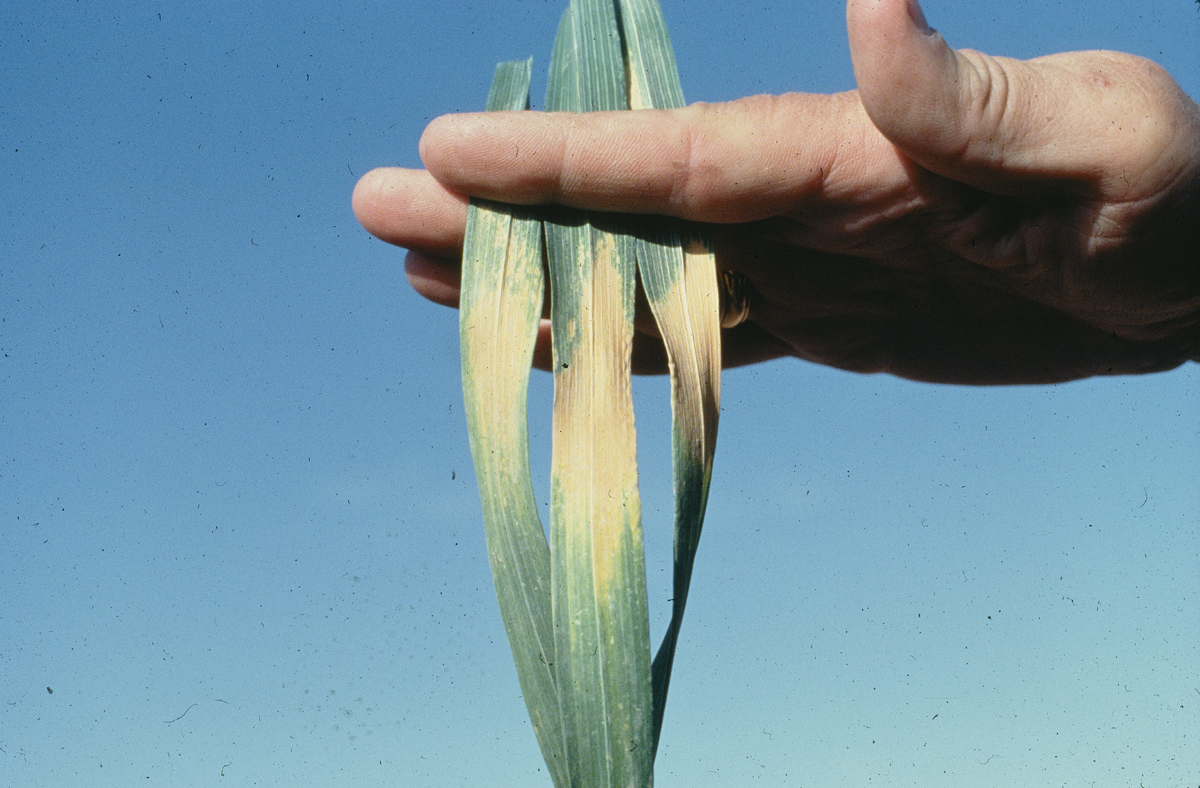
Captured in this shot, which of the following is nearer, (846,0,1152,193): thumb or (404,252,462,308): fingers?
(846,0,1152,193): thumb

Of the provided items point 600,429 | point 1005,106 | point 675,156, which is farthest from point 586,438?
point 1005,106

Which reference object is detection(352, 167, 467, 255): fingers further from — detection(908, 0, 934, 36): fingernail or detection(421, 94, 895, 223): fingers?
detection(908, 0, 934, 36): fingernail

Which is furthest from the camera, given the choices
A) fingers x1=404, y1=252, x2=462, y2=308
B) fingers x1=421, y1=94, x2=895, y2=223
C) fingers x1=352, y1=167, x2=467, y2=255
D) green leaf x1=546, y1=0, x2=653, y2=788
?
fingers x1=404, y1=252, x2=462, y2=308

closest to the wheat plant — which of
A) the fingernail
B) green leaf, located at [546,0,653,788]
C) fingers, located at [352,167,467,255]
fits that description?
green leaf, located at [546,0,653,788]

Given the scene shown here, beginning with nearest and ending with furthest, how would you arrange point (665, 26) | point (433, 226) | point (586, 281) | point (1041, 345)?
point (586, 281), point (665, 26), point (433, 226), point (1041, 345)

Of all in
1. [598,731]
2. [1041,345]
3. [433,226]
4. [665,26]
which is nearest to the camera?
[598,731]

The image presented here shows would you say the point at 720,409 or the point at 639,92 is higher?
the point at 639,92

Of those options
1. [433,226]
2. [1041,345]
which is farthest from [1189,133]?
[433,226]

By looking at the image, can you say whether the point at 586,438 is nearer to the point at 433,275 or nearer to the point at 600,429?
the point at 600,429

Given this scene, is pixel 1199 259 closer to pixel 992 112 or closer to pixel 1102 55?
pixel 1102 55

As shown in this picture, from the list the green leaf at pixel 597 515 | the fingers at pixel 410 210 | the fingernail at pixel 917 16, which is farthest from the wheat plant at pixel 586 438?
the fingernail at pixel 917 16
